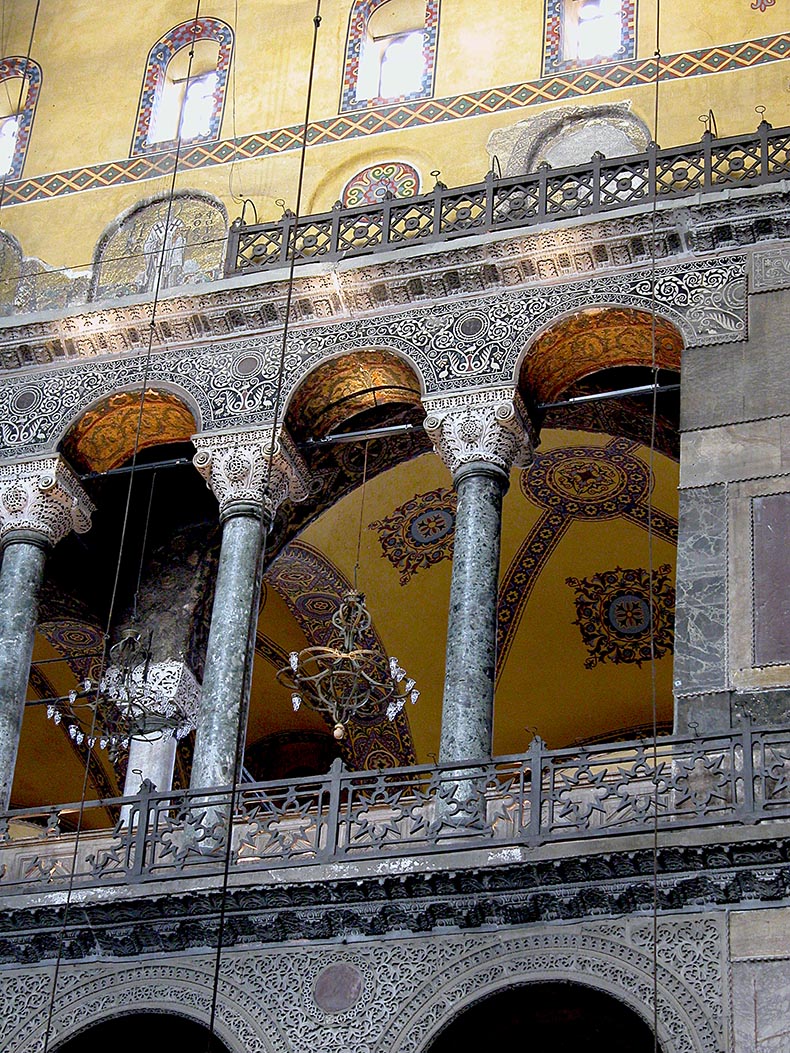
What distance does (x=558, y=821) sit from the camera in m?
12.0

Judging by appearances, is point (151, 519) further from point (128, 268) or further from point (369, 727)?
point (369, 727)

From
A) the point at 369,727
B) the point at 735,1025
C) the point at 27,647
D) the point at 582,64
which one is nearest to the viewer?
the point at 735,1025

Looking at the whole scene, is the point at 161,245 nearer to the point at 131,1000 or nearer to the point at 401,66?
the point at 401,66

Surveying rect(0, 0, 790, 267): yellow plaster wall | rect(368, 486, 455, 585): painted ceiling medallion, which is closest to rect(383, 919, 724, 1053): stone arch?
rect(0, 0, 790, 267): yellow plaster wall

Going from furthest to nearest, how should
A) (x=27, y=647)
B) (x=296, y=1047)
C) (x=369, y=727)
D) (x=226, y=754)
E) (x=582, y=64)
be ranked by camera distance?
(x=369, y=727)
(x=582, y=64)
(x=27, y=647)
(x=226, y=754)
(x=296, y=1047)

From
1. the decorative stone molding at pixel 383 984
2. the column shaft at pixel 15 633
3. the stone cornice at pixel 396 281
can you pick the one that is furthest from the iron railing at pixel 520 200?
the decorative stone molding at pixel 383 984

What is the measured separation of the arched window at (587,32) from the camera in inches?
611

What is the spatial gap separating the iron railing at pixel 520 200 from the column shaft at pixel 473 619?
73.2 inches

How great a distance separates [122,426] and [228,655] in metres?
2.39

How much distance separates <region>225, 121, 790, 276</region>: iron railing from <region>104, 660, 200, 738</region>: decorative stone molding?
9.26ft

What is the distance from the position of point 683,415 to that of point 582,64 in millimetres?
3468

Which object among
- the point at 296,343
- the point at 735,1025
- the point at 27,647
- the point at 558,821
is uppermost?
the point at 296,343

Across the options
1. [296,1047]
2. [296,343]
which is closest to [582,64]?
[296,343]

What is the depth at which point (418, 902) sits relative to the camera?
1178 centimetres
